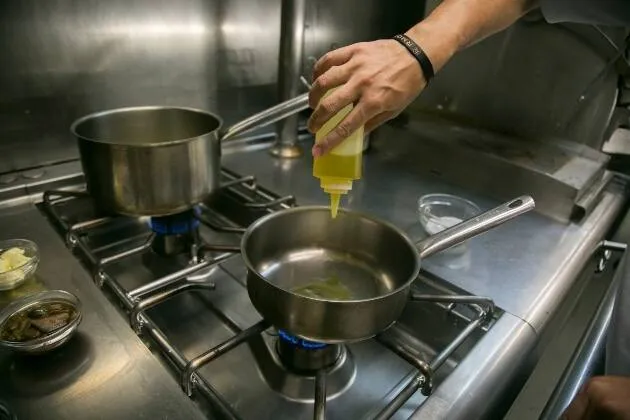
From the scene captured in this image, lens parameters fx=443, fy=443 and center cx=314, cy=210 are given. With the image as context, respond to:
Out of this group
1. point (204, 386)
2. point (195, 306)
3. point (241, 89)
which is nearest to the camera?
point (204, 386)

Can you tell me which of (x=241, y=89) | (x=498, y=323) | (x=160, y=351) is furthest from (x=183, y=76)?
(x=498, y=323)

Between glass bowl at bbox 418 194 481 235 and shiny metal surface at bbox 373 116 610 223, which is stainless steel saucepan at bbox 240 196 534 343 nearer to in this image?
glass bowl at bbox 418 194 481 235

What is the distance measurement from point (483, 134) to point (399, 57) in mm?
660

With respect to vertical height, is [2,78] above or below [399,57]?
below

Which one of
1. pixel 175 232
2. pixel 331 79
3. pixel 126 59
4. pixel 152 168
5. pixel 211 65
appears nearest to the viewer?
pixel 331 79

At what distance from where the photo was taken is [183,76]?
0.97 meters

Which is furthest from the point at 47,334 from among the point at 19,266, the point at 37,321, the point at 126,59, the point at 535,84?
the point at 535,84

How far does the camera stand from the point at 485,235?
84 centimetres

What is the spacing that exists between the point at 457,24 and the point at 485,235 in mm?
411

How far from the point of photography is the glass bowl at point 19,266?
1.81 feet

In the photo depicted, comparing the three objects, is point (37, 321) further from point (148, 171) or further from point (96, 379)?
point (148, 171)

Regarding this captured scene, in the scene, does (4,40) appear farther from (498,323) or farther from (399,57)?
(498,323)

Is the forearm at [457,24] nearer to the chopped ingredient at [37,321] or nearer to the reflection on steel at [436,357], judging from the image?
the reflection on steel at [436,357]

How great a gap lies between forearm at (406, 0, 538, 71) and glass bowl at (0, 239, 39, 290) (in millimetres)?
568
